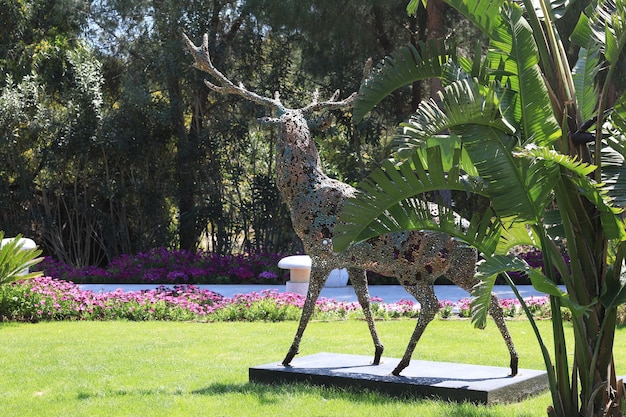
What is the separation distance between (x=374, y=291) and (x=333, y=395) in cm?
890

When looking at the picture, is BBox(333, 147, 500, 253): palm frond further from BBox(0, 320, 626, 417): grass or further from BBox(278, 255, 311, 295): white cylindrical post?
BBox(278, 255, 311, 295): white cylindrical post

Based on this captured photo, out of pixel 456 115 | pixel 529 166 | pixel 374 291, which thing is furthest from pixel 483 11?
pixel 374 291

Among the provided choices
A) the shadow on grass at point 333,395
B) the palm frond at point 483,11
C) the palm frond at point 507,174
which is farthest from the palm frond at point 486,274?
the palm frond at point 483,11

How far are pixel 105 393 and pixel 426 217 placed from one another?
3240 mm

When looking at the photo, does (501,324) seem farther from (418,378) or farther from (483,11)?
(483,11)

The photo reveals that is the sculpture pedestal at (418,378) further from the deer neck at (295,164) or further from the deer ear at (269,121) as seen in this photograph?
the deer ear at (269,121)

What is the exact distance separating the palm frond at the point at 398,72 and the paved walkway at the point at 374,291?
28.7ft

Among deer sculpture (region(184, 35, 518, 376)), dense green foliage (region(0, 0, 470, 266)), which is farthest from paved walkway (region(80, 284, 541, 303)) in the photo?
deer sculpture (region(184, 35, 518, 376))

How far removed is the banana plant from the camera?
5055 mm

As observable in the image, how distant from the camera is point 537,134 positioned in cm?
517

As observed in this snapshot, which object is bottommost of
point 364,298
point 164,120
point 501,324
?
point 501,324

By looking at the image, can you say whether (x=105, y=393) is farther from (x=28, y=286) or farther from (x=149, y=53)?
(x=149, y=53)

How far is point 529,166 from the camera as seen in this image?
16.6 feet

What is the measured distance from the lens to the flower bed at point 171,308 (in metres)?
12.0
